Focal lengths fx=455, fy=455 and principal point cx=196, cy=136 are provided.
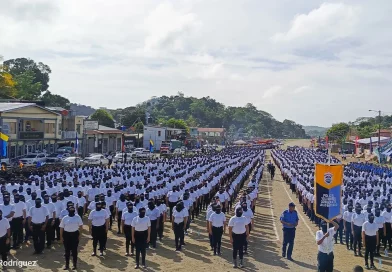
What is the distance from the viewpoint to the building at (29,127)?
36.1 metres

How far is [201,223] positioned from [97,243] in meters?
4.60

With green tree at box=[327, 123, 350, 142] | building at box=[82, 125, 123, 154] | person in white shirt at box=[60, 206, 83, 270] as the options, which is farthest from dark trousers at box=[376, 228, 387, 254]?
green tree at box=[327, 123, 350, 142]

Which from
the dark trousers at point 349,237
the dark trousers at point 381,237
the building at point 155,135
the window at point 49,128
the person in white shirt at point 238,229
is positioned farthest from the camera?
the building at point 155,135

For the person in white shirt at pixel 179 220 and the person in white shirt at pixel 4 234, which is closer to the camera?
the person in white shirt at pixel 4 234

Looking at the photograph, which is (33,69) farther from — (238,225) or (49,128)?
(238,225)

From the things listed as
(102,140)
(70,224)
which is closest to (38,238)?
(70,224)

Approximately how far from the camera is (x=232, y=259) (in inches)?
401

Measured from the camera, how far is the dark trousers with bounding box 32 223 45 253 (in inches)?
382

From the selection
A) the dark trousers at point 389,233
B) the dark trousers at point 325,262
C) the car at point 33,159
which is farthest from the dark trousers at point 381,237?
the car at point 33,159

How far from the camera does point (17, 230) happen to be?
33.9 feet

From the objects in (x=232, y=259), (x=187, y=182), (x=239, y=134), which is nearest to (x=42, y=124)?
(x=187, y=182)

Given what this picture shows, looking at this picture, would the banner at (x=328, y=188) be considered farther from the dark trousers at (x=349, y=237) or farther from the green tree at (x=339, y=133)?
the green tree at (x=339, y=133)

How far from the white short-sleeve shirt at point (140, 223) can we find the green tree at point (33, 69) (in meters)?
59.5

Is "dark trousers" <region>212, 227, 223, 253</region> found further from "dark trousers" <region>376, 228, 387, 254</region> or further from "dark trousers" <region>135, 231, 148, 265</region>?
"dark trousers" <region>376, 228, 387, 254</region>
